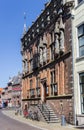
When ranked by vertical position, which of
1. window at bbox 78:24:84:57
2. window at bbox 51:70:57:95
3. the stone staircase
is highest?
window at bbox 78:24:84:57

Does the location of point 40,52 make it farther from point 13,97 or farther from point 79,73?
point 13,97

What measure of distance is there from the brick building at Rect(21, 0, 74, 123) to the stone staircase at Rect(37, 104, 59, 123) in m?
0.40

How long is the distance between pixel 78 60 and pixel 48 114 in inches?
297

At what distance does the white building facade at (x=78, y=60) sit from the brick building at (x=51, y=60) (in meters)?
0.92

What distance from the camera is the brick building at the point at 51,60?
2944 cm

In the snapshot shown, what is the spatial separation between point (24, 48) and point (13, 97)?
6513cm

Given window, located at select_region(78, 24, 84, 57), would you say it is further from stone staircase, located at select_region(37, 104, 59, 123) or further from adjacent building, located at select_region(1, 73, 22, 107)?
adjacent building, located at select_region(1, 73, 22, 107)

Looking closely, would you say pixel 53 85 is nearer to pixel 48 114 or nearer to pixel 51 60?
pixel 51 60

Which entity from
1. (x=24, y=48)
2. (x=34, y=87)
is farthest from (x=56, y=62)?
(x=24, y=48)

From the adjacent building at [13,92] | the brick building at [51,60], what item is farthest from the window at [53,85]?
the adjacent building at [13,92]

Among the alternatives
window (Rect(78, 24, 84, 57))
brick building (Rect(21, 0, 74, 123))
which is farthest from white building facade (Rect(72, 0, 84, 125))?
brick building (Rect(21, 0, 74, 123))

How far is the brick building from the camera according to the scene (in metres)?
29.4

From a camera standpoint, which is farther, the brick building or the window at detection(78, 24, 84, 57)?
the brick building

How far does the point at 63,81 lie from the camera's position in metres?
30.8
